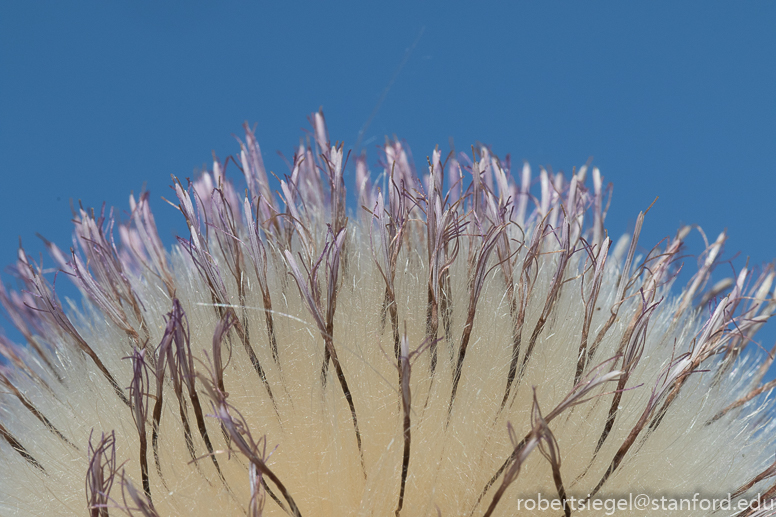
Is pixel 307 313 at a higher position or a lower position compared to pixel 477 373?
higher

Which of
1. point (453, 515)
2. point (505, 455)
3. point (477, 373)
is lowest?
point (453, 515)

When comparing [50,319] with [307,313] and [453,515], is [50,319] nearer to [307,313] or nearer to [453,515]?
[307,313]

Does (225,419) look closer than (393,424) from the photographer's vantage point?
Yes

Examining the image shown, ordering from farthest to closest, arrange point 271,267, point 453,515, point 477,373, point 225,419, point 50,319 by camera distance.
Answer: point 50,319 → point 271,267 → point 477,373 → point 453,515 → point 225,419

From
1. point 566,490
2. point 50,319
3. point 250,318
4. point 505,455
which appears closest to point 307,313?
point 250,318

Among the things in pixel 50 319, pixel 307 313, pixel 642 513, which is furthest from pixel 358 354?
pixel 50 319

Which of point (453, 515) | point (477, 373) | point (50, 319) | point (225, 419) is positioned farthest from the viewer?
point (50, 319)

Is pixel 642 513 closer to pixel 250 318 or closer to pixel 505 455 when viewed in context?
pixel 505 455
